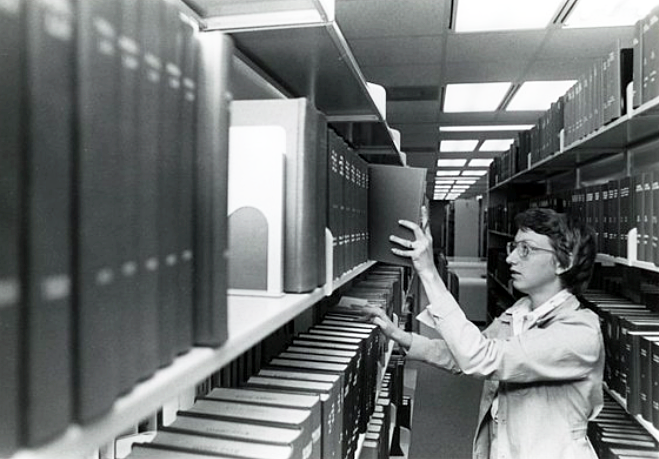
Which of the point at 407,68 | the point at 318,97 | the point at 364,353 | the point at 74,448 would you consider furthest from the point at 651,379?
the point at 407,68

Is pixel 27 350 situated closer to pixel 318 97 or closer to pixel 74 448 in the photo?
pixel 74 448

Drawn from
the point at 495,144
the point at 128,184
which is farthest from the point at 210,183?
the point at 495,144

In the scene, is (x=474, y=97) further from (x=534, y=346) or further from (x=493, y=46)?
(x=534, y=346)

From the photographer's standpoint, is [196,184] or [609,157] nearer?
[196,184]

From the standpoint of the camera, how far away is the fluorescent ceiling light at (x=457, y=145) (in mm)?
7379

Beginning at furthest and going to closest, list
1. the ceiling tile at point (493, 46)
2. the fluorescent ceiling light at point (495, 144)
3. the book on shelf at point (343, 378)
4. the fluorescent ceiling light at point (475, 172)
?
the fluorescent ceiling light at point (475, 172)
the fluorescent ceiling light at point (495, 144)
the ceiling tile at point (493, 46)
the book on shelf at point (343, 378)

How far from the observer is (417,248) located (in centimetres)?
158

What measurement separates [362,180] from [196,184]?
1.05 meters

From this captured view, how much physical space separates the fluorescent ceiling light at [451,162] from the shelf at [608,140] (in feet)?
17.9

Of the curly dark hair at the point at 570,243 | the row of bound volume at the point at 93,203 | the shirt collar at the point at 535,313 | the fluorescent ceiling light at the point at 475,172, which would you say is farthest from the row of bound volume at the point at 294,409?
the fluorescent ceiling light at the point at 475,172

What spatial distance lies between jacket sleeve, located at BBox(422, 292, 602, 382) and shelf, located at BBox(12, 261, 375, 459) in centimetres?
94

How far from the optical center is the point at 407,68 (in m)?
4.02

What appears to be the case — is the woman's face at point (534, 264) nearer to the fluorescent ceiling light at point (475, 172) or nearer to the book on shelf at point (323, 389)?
the book on shelf at point (323, 389)

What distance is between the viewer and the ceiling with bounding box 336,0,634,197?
307cm
